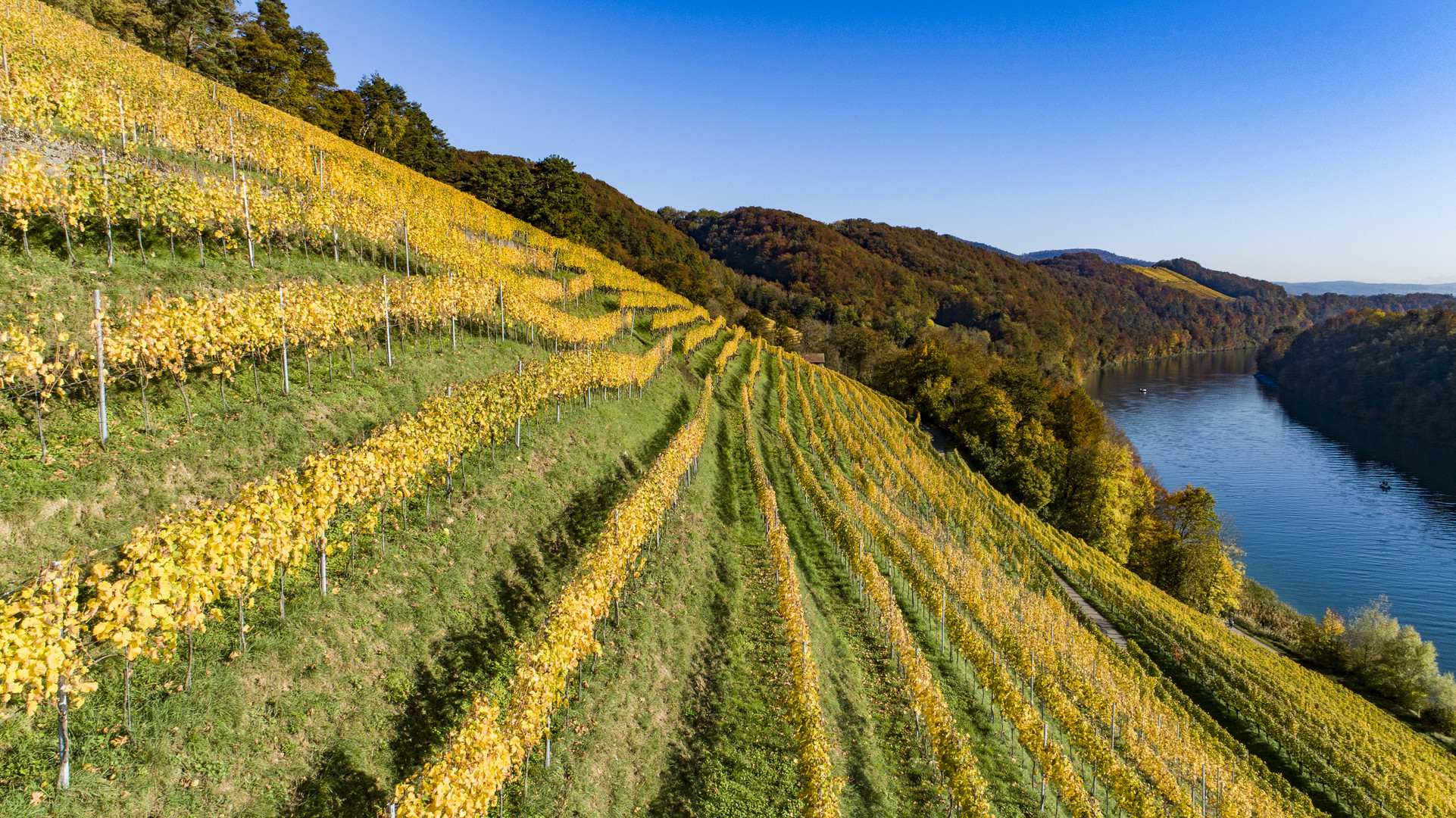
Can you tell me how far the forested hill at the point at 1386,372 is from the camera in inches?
3639

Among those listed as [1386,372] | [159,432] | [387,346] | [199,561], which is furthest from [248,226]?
[1386,372]

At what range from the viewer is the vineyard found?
8.59 meters

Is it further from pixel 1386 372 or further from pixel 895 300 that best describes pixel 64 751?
pixel 1386 372

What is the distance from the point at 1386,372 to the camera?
105312mm

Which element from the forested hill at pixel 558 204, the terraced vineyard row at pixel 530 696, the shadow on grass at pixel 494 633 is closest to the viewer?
the terraced vineyard row at pixel 530 696

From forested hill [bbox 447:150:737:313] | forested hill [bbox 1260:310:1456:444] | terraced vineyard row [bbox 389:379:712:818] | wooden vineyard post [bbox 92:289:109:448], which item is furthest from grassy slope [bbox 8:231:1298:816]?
forested hill [bbox 1260:310:1456:444]

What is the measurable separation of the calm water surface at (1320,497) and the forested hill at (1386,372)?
16.0 ft

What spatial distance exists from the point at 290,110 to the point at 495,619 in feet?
193

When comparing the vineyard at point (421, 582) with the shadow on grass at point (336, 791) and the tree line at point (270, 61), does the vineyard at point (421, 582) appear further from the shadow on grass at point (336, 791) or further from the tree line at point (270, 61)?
the tree line at point (270, 61)

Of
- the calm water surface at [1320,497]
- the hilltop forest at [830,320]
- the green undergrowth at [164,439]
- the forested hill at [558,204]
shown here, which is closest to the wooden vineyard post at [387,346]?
the green undergrowth at [164,439]

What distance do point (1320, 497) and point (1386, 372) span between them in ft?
211

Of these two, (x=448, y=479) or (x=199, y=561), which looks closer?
(x=199, y=561)

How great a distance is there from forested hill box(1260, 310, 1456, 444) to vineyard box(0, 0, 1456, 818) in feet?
313

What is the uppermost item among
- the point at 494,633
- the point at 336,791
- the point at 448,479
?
the point at 448,479
